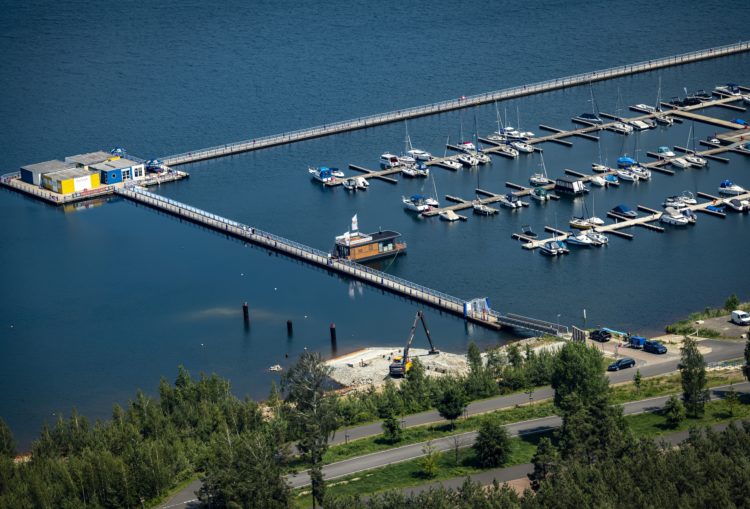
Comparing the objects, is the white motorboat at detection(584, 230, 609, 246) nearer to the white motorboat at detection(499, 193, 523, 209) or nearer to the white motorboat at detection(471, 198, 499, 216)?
the white motorboat at detection(499, 193, 523, 209)

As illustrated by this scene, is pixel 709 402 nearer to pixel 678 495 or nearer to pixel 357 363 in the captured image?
pixel 678 495

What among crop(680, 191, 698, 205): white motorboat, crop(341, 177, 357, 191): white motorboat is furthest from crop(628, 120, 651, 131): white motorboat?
crop(341, 177, 357, 191): white motorboat

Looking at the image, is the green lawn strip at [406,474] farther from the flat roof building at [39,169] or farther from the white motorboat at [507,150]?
the flat roof building at [39,169]

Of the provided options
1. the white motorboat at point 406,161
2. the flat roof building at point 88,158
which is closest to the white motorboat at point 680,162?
the white motorboat at point 406,161

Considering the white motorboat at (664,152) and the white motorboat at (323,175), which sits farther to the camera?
the white motorboat at (664,152)

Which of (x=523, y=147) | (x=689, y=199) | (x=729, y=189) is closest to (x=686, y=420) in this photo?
(x=689, y=199)

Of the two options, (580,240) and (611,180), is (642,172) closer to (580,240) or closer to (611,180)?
(611,180)
